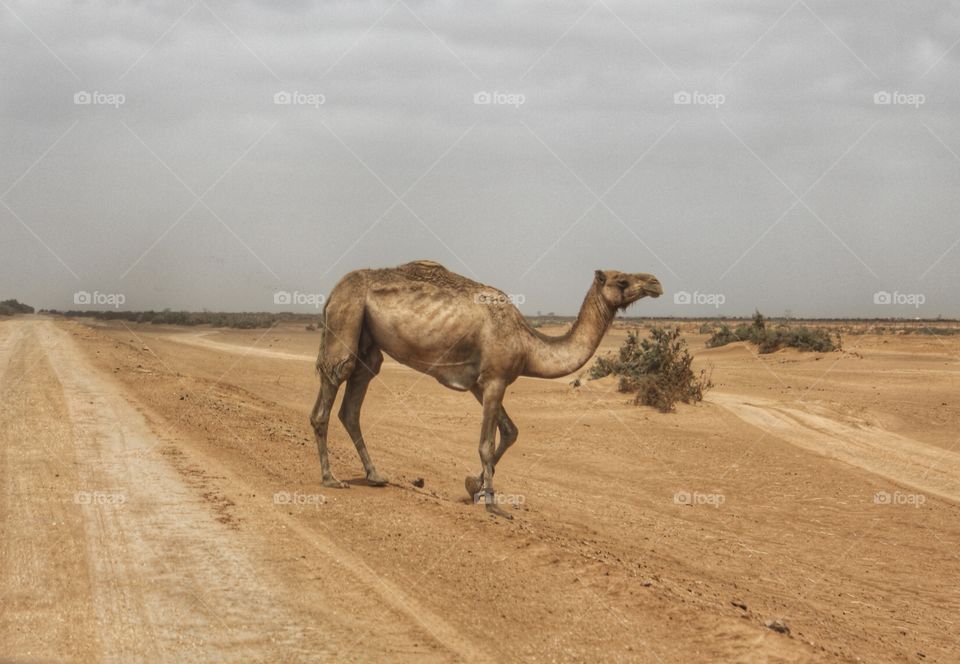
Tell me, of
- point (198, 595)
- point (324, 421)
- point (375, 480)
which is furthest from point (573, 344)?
point (198, 595)

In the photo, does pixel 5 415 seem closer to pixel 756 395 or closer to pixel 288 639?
pixel 288 639

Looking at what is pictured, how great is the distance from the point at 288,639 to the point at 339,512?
11.9 feet

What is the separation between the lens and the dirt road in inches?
241

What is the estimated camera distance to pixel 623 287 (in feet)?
34.5

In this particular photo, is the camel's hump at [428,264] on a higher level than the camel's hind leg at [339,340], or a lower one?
higher

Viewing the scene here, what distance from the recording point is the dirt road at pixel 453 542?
611 cm

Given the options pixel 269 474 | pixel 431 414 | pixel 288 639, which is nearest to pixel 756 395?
pixel 431 414

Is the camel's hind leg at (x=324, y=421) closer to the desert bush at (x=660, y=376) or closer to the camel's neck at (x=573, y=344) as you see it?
the camel's neck at (x=573, y=344)

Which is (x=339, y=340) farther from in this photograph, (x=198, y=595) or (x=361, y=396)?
(x=198, y=595)

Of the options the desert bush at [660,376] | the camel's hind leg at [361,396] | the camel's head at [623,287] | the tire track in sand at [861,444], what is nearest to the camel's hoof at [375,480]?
the camel's hind leg at [361,396]

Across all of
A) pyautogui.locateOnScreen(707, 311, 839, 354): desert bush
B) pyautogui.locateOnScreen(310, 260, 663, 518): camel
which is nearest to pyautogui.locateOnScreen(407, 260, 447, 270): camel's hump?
pyautogui.locateOnScreen(310, 260, 663, 518): camel

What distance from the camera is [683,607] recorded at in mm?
6883

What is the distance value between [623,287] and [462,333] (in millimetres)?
2033

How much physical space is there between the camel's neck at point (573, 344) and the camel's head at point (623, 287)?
10 centimetres
